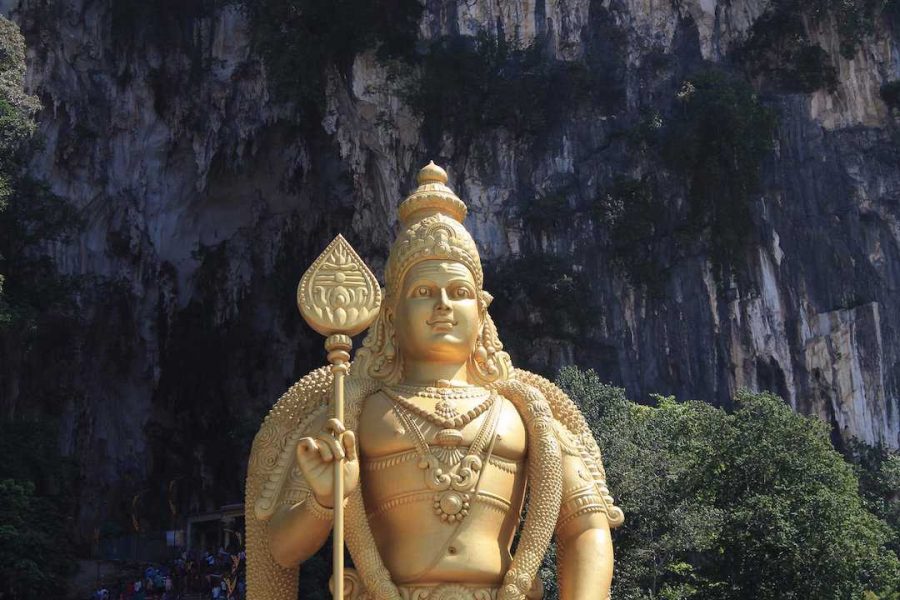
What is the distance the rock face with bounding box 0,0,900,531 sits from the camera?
21891 mm

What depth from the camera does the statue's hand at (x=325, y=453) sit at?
15.9 ft

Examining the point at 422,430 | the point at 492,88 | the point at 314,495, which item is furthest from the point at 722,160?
the point at 314,495

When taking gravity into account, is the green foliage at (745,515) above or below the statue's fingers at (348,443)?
below

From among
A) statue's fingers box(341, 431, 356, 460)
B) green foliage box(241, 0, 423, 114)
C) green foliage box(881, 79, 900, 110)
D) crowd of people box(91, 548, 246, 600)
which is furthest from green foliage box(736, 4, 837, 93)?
statue's fingers box(341, 431, 356, 460)

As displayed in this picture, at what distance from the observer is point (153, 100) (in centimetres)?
2462

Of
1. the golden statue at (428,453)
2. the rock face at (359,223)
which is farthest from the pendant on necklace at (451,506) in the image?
the rock face at (359,223)

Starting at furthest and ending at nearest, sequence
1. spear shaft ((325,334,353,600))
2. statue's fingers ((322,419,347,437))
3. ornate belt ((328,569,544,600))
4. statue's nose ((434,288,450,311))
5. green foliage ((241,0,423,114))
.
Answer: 1. green foliage ((241,0,423,114))
2. statue's nose ((434,288,450,311))
3. ornate belt ((328,569,544,600))
4. statue's fingers ((322,419,347,437))
5. spear shaft ((325,334,353,600))

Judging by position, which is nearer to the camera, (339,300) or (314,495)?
(314,495)

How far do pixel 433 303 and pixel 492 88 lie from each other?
1779 centimetres

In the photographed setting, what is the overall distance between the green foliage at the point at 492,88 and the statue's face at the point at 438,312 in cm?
1749

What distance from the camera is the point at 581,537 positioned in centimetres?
566

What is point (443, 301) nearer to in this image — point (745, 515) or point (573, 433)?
point (573, 433)

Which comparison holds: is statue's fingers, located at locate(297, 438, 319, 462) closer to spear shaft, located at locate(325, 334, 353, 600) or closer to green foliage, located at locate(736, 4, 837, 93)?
spear shaft, located at locate(325, 334, 353, 600)

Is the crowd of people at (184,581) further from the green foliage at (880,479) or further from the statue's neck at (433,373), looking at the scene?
the statue's neck at (433,373)
